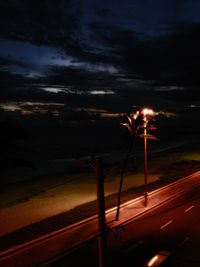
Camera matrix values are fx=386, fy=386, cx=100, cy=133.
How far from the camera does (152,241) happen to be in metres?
24.2

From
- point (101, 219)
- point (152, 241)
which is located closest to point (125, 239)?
point (152, 241)

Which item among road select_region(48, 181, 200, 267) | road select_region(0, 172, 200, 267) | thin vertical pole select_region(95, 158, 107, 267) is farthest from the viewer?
road select_region(0, 172, 200, 267)

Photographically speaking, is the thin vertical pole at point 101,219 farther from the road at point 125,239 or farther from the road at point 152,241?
the road at point 125,239

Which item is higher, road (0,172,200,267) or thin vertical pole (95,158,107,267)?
thin vertical pole (95,158,107,267)

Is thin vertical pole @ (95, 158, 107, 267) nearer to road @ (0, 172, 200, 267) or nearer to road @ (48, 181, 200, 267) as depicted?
road @ (48, 181, 200, 267)

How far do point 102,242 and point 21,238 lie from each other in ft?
51.1

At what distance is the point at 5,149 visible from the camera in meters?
46.6

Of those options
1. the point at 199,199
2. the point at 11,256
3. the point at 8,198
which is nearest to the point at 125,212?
the point at 199,199

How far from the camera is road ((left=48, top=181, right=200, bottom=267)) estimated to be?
69.8 feet

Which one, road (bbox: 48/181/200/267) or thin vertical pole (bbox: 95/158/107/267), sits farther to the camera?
road (bbox: 48/181/200/267)

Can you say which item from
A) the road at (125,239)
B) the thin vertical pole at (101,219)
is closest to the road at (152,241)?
the road at (125,239)

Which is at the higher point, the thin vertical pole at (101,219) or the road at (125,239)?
the thin vertical pole at (101,219)

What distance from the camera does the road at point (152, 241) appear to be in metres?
21.3

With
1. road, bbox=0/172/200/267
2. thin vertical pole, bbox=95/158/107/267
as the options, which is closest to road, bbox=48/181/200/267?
road, bbox=0/172/200/267
